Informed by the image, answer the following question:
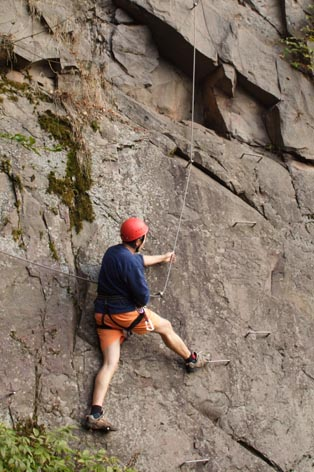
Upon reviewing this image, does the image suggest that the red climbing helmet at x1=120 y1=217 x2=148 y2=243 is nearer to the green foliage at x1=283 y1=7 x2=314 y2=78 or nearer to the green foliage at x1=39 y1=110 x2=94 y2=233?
the green foliage at x1=39 y1=110 x2=94 y2=233

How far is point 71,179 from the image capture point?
7254 mm

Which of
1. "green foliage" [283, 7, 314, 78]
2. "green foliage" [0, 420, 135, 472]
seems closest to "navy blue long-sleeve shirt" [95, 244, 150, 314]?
"green foliage" [0, 420, 135, 472]

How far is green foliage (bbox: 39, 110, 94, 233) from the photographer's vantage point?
7090mm

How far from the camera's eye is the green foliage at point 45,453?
512cm

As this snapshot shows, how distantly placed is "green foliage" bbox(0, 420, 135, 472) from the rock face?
208 millimetres

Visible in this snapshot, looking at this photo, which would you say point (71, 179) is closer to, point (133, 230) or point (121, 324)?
point (133, 230)

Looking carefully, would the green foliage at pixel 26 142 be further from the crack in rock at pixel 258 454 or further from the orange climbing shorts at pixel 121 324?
the crack in rock at pixel 258 454

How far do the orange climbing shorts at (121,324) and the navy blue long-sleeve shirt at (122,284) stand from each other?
6 cm

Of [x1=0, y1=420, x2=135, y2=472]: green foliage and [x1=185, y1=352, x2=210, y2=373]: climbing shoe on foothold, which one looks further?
[x1=185, y1=352, x2=210, y2=373]: climbing shoe on foothold

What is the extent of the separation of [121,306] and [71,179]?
5.94 feet

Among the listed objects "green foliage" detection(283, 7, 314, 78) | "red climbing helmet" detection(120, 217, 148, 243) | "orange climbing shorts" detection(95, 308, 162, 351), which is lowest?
"orange climbing shorts" detection(95, 308, 162, 351)

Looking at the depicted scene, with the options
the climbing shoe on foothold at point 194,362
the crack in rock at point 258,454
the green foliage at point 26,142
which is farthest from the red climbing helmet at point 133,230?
the crack in rock at point 258,454

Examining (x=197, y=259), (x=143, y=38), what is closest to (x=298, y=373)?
(x=197, y=259)

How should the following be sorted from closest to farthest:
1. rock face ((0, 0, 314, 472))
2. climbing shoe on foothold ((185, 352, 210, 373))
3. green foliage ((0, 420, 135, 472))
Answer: green foliage ((0, 420, 135, 472)) < rock face ((0, 0, 314, 472)) < climbing shoe on foothold ((185, 352, 210, 373))
